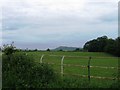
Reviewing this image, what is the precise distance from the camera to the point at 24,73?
11.1 metres

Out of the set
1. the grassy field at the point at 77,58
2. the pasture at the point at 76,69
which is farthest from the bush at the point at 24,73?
the grassy field at the point at 77,58

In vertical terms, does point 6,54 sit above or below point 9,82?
above

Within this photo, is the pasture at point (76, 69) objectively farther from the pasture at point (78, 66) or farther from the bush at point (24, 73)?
the bush at point (24, 73)

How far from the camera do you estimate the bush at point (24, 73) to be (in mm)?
10492

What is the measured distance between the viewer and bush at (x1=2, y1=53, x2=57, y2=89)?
10.5 metres

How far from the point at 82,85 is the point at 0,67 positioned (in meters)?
3.23

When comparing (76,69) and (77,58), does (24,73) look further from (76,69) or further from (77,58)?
(76,69)

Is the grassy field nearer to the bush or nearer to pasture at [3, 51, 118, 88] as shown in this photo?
pasture at [3, 51, 118, 88]

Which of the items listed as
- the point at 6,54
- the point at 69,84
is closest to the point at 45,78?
the point at 69,84

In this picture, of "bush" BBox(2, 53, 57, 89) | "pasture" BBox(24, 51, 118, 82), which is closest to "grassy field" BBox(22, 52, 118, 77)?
"pasture" BBox(24, 51, 118, 82)

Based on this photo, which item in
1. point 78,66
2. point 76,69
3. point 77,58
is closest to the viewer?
point 78,66

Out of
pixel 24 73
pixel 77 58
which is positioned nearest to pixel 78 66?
pixel 24 73

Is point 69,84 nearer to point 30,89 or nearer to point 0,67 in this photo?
point 30,89

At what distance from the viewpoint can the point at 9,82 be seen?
34.8 feet
